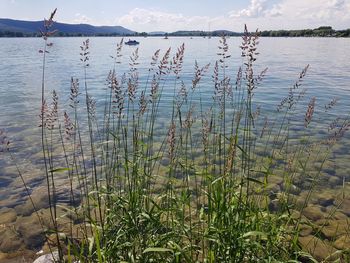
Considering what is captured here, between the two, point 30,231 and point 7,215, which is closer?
point 30,231

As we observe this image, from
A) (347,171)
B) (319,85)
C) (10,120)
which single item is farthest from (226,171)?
(319,85)

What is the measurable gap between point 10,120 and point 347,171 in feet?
50.7

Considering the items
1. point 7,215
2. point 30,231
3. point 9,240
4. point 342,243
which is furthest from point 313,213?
point 7,215

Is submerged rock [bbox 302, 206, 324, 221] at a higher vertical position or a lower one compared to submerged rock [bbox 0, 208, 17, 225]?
higher

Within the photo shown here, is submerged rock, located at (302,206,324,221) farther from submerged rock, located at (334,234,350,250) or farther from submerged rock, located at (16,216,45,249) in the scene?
submerged rock, located at (16,216,45,249)

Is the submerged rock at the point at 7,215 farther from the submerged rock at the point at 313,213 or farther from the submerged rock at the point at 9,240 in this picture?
the submerged rock at the point at 313,213

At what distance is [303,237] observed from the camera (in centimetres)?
723

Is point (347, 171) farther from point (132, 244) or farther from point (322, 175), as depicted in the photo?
point (132, 244)

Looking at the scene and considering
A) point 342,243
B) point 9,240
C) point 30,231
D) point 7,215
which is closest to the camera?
point 342,243

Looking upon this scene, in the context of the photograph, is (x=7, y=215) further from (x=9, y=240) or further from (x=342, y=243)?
(x=342, y=243)

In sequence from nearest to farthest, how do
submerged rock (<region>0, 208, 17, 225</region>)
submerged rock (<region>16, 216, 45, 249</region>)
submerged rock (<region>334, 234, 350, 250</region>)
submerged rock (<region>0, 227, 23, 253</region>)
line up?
submerged rock (<region>334, 234, 350, 250</region>) < submerged rock (<region>0, 227, 23, 253</region>) < submerged rock (<region>16, 216, 45, 249</region>) < submerged rock (<region>0, 208, 17, 225</region>)

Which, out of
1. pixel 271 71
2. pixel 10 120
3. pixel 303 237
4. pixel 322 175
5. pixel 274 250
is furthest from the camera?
pixel 271 71

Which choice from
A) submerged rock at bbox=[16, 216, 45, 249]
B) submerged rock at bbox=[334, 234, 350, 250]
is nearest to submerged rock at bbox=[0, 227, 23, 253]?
submerged rock at bbox=[16, 216, 45, 249]

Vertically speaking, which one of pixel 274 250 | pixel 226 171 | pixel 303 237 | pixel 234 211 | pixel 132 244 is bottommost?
pixel 303 237
